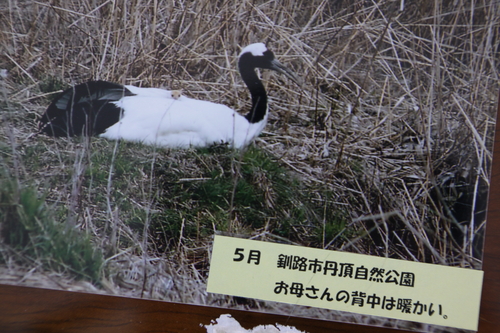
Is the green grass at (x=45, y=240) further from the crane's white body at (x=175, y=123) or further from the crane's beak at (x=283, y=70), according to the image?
the crane's beak at (x=283, y=70)

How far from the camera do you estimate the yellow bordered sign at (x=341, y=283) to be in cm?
99

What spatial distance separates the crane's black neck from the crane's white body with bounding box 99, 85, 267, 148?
0.6 inches

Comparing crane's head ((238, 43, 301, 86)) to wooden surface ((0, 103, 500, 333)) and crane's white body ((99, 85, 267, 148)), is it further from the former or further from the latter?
wooden surface ((0, 103, 500, 333))

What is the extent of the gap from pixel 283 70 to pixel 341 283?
531 mm

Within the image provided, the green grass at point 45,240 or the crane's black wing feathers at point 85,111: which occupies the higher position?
the crane's black wing feathers at point 85,111

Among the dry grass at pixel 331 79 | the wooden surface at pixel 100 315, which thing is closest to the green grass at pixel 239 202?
the dry grass at pixel 331 79

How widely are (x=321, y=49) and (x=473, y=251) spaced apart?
0.61m

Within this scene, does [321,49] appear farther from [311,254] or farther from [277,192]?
[311,254]

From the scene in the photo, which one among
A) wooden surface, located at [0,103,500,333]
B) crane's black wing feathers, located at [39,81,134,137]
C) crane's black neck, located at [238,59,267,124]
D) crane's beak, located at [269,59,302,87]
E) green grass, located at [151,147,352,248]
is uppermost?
crane's beak, located at [269,59,302,87]

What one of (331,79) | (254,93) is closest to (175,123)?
(254,93)

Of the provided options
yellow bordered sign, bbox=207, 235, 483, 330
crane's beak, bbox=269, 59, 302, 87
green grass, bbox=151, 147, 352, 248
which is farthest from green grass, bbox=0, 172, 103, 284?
crane's beak, bbox=269, 59, 302, 87

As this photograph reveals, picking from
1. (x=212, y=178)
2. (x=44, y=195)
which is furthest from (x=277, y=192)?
(x=44, y=195)

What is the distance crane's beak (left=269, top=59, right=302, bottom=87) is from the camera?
3.40 ft

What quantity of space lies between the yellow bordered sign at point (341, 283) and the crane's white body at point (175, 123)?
0.81 ft
